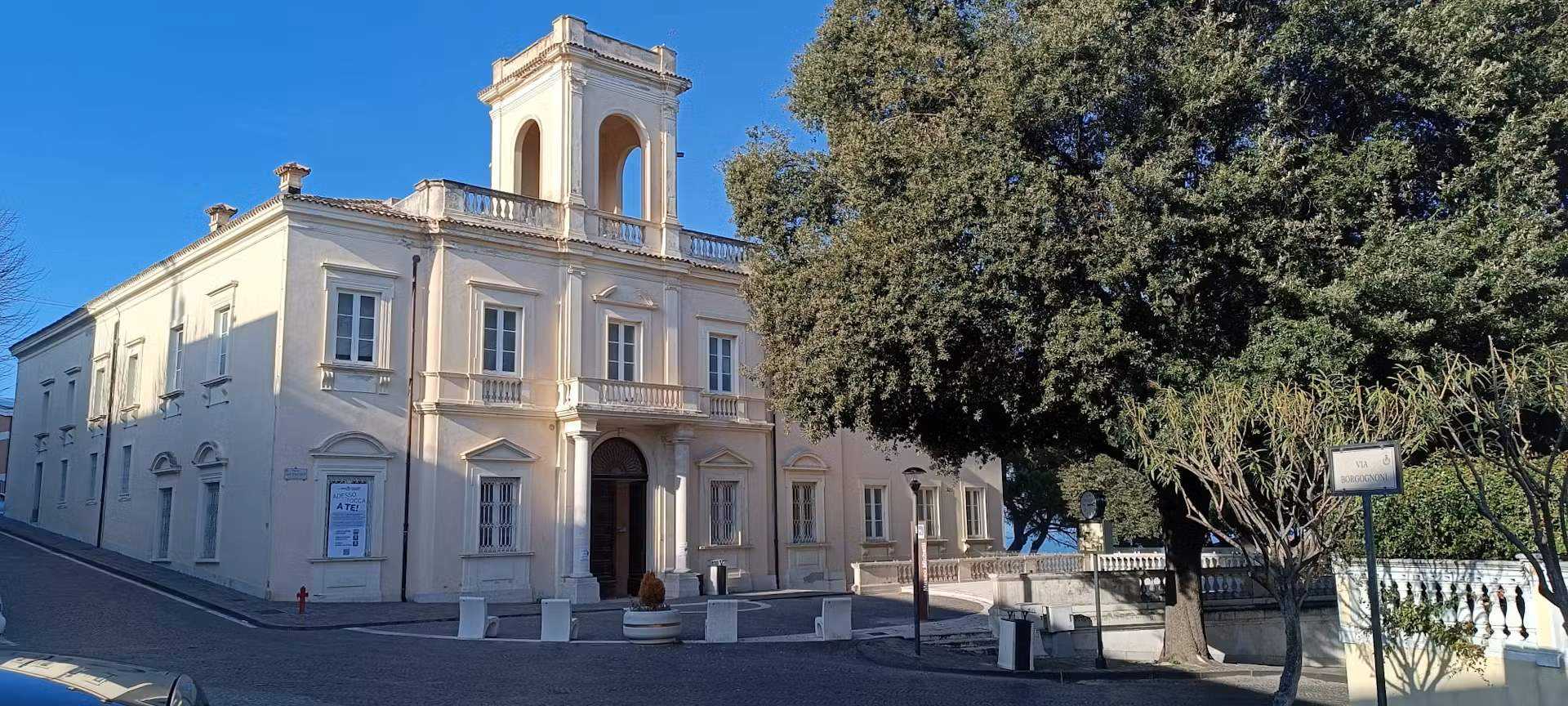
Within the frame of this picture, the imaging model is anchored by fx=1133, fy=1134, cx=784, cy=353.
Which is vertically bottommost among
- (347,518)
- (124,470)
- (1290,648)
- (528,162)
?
(1290,648)

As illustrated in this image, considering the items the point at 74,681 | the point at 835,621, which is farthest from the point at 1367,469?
the point at 835,621

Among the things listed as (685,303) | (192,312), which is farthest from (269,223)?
(685,303)

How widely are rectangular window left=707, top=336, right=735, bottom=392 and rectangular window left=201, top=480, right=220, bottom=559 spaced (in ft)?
38.7

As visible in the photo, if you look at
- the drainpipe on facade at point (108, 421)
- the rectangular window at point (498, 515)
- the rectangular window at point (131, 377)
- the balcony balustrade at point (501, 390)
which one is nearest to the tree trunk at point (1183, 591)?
the rectangular window at point (498, 515)

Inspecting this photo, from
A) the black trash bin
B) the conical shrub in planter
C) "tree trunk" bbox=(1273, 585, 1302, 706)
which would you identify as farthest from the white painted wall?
"tree trunk" bbox=(1273, 585, 1302, 706)

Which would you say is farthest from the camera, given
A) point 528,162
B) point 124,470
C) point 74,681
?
point 528,162

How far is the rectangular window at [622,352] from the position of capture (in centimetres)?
2780

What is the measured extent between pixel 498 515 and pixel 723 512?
20.2ft

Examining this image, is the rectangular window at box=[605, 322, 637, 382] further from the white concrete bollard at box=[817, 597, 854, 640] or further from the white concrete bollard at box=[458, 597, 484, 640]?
the white concrete bollard at box=[817, 597, 854, 640]

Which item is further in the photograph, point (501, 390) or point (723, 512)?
point (723, 512)

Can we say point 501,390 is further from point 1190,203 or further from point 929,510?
point 1190,203

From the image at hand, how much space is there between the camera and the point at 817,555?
30.9 metres

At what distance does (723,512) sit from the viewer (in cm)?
2931

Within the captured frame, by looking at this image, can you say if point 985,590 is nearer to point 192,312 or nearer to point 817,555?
point 817,555
